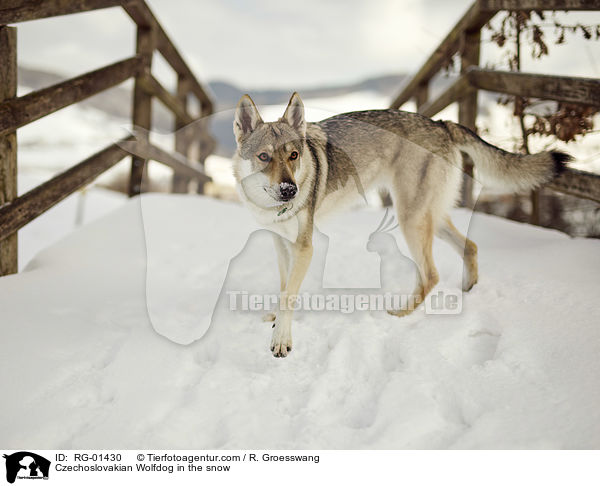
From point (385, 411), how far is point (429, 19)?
218cm

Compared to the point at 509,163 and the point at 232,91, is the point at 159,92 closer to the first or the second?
the point at 232,91

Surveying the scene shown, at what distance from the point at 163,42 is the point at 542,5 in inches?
122

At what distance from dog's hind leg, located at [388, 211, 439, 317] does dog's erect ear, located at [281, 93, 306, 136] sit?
2.57 ft

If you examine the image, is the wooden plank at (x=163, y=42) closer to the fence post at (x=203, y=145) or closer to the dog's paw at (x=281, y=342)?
the fence post at (x=203, y=145)

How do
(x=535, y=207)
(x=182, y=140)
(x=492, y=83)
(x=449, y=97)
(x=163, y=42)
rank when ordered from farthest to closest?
1. (x=182, y=140)
2. (x=163, y=42)
3. (x=535, y=207)
4. (x=449, y=97)
5. (x=492, y=83)

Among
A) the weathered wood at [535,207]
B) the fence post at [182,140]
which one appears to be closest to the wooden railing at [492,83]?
the weathered wood at [535,207]

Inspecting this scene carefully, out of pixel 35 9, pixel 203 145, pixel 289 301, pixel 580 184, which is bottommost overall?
pixel 289 301

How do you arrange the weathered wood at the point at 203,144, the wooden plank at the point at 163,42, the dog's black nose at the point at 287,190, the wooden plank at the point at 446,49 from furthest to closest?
the weathered wood at the point at 203,144
the wooden plank at the point at 163,42
the wooden plank at the point at 446,49
the dog's black nose at the point at 287,190

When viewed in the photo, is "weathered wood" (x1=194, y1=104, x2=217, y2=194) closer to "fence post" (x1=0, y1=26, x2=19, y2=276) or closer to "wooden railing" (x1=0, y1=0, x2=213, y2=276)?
"wooden railing" (x1=0, y1=0, x2=213, y2=276)

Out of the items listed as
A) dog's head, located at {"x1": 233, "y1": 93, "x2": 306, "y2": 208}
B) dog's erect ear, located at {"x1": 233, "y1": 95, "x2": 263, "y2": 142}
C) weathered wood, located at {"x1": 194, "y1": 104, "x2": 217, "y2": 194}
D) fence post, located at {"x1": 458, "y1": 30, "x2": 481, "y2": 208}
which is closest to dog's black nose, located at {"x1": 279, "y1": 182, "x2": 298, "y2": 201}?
dog's head, located at {"x1": 233, "y1": 93, "x2": 306, "y2": 208}

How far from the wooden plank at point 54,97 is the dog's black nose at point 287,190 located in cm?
154

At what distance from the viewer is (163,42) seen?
3674mm

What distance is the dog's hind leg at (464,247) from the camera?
2.14 m
